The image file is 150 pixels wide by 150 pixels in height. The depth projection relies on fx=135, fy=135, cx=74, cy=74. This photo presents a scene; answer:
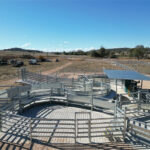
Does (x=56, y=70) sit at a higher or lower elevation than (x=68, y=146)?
higher

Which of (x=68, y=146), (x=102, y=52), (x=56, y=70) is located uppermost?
(x=102, y=52)

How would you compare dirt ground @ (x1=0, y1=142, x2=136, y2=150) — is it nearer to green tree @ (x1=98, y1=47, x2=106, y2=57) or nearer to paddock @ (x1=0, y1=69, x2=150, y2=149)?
paddock @ (x1=0, y1=69, x2=150, y2=149)

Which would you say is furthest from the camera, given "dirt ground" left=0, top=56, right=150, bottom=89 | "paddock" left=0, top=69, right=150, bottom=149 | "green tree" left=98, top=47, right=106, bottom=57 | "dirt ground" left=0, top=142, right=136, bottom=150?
"green tree" left=98, top=47, right=106, bottom=57

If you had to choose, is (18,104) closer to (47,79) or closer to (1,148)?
(1,148)

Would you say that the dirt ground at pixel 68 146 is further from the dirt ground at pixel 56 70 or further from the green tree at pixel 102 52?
the green tree at pixel 102 52

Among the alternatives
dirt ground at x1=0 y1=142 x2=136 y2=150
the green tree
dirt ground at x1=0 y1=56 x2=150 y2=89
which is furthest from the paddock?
Result: the green tree

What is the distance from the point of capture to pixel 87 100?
8359 millimetres

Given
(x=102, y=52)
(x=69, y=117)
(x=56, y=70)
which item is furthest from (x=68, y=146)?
(x=102, y=52)

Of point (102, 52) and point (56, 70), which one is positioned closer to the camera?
point (56, 70)

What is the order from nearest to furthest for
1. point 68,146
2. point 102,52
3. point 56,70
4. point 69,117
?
point 68,146
point 69,117
point 56,70
point 102,52

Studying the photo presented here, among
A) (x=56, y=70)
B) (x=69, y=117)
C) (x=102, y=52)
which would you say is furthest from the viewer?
(x=102, y=52)

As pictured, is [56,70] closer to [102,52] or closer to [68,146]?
[68,146]

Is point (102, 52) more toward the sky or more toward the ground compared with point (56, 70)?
more toward the sky

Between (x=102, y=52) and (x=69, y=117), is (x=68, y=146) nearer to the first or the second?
(x=69, y=117)
